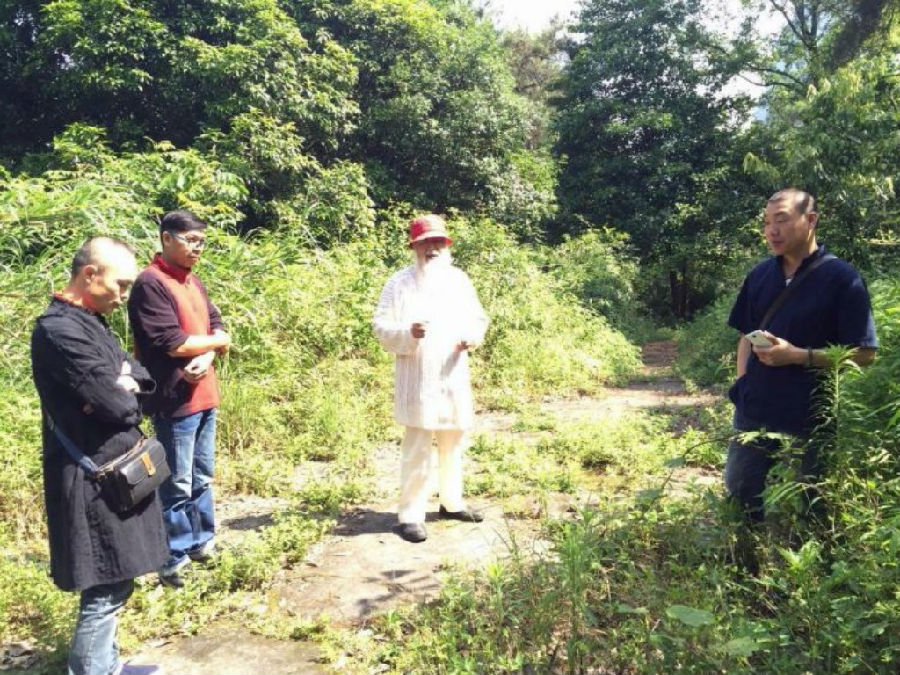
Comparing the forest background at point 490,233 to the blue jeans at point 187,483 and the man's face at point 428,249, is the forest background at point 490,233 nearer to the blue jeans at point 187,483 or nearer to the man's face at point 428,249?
the blue jeans at point 187,483

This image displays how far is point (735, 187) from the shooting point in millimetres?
16609

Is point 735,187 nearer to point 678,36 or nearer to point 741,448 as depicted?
point 678,36

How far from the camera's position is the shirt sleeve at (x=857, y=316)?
2623 mm

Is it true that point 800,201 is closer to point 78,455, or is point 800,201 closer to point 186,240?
point 186,240

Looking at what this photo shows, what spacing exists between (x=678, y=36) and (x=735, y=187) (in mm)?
4247

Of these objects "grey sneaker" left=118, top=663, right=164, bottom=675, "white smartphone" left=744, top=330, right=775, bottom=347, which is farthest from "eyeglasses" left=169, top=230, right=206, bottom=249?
"white smartphone" left=744, top=330, right=775, bottom=347

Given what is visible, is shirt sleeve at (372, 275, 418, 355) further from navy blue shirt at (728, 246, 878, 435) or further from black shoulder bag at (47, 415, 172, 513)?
navy blue shirt at (728, 246, 878, 435)

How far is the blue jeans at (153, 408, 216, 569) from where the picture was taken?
129 inches

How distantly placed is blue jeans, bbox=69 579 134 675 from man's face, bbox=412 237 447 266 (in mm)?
2218

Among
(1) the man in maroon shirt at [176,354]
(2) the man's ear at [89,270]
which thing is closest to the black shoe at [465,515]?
(1) the man in maroon shirt at [176,354]

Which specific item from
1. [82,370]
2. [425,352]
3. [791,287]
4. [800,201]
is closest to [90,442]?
[82,370]

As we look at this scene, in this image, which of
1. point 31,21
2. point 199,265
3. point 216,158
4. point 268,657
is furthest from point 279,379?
point 31,21

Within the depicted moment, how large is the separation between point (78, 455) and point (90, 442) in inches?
2.3

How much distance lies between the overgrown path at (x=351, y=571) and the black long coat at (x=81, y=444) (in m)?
0.72
